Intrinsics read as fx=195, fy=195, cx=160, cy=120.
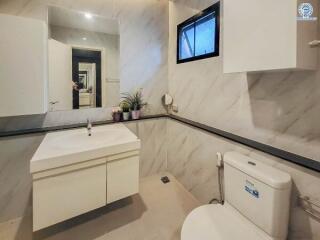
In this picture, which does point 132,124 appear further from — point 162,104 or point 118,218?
point 118,218

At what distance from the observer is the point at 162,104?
2.41 metres

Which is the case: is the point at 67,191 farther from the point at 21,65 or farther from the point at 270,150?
the point at 270,150

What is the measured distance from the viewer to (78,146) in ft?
4.75

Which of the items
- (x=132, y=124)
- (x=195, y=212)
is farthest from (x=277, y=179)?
(x=132, y=124)

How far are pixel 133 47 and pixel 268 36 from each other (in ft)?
4.97

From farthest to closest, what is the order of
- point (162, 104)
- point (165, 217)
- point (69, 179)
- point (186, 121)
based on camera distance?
point (162, 104) < point (186, 121) < point (165, 217) < point (69, 179)

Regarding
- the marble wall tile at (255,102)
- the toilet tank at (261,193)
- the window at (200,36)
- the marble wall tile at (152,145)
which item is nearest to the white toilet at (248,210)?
the toilet tank at (261,193)

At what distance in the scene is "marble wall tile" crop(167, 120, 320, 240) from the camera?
1.03 meters

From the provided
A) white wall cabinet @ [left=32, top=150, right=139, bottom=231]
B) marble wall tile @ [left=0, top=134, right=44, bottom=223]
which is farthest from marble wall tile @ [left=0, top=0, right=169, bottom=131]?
white wall cabinet @ [left=32, top=150, right=139, bottom=231]

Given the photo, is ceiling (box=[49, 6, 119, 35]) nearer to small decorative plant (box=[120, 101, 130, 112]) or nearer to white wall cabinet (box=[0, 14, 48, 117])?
white wall cabinet (box=[0, 14, 48, 117])

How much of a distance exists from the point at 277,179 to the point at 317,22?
81 centimetres

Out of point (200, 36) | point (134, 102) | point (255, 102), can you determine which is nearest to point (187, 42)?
point (200, 36)

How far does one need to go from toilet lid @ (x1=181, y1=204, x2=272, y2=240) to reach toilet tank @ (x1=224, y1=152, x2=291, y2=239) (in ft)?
0.13

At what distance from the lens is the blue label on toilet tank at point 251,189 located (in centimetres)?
110
